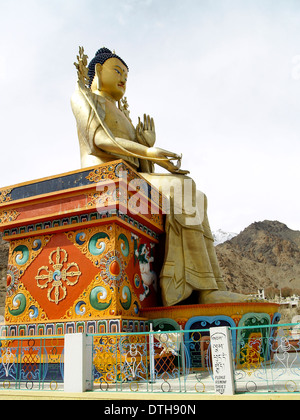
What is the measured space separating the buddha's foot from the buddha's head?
438 cm

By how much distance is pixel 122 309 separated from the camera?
224 inches

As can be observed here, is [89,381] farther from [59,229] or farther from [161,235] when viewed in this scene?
[161,235]

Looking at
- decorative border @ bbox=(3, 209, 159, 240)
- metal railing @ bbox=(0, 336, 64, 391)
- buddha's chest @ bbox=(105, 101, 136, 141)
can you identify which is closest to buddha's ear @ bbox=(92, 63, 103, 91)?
buddha's chest @ bbox=(105, 101, 136, 141)

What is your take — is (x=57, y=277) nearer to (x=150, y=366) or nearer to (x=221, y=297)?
(x=150, y=366)

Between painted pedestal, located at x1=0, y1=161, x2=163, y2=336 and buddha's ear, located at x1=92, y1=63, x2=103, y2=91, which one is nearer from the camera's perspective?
painted pedestal, located at x1=0, y1=161, x2=163, y2=336

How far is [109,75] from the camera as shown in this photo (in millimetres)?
8297

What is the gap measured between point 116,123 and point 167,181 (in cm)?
157

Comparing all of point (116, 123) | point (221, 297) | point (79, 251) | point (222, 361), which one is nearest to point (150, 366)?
point (222, 361)

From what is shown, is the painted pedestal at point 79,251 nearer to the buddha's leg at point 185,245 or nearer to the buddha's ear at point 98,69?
the buddha's leg at point 185,245

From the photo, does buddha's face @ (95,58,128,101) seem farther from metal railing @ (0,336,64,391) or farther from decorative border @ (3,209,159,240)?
metal railing @ (0,336,64,391)

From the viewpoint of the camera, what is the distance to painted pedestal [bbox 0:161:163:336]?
5699mm

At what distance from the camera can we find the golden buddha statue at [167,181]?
674cm

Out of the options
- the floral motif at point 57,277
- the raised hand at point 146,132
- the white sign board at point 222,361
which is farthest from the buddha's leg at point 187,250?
the white sign board at point 222,361
